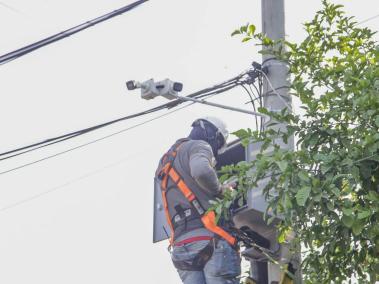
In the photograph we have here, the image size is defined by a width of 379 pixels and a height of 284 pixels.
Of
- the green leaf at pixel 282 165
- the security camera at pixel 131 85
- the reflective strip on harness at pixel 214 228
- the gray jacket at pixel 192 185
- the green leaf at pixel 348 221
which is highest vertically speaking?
the security camera at pixel 131 85

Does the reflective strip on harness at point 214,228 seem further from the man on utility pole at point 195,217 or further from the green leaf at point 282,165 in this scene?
the green leaf at point 282,165

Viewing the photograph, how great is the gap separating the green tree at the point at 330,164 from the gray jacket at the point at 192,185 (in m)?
1.05

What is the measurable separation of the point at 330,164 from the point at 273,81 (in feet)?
7.60

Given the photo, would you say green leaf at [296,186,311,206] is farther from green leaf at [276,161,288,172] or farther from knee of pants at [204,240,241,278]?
knee of pants at [204,240,241,278]

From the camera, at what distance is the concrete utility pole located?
7.66m

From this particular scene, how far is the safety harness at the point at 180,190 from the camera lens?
743 centimetres

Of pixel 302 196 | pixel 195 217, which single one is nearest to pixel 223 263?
pixel 195 217

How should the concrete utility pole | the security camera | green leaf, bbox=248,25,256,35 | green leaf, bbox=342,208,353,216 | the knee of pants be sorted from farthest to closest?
the security camera
the concrete utility pole
the knee of pants
green leaf, bbox=248,25,256,35
green leaf, bbox=342,208,353,216

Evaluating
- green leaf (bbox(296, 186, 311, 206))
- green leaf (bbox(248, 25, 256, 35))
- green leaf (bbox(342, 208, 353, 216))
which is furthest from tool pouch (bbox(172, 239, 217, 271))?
green leaf (bbox(342, 208, 353, 216))

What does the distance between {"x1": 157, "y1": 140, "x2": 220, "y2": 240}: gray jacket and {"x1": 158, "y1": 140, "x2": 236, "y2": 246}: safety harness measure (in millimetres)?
32

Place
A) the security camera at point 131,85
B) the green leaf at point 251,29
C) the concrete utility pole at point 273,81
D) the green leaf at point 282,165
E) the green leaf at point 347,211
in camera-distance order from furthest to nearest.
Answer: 1. the security camera at point 131,85
2. the concrete utility pole at point 273,81
3. the green leaf at point 251,29
4. the green leaf at point 282,165
5. the green leaf at point 347,211

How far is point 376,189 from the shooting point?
583 cm

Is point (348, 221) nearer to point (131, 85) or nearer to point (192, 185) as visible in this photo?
point (192, 185)

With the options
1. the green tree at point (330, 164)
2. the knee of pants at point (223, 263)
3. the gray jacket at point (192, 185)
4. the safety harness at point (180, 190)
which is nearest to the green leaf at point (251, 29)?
the green tree at point (330, 164)
